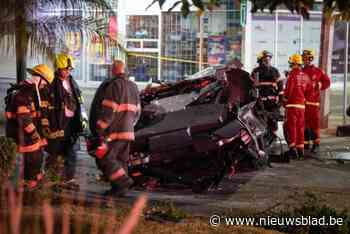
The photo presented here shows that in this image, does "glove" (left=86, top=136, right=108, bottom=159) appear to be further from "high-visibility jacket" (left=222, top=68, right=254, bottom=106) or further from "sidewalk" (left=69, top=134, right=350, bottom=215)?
"high-visibility jacket" (left=222, top=68, right=254, bottom=106)

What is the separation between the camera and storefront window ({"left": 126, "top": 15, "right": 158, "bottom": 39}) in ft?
69.8

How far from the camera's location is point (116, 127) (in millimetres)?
8148

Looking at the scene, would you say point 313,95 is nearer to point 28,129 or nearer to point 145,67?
point 28,129

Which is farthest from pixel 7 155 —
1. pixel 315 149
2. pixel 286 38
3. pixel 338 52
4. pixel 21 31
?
pixel 338 52

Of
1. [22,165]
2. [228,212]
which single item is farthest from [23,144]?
[228,212]

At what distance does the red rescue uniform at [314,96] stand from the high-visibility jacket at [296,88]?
0.34 meters

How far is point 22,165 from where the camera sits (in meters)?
8.78

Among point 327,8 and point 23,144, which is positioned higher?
point 327,8

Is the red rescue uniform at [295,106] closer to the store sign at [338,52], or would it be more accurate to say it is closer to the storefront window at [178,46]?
the store sign at [338,52]

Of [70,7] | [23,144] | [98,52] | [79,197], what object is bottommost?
[79,197]

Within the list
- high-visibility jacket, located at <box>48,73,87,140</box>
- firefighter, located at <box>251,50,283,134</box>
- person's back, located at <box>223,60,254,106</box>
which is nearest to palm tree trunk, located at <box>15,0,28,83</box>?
high-visibility jacket, located at <box>48,73,87,140</box>

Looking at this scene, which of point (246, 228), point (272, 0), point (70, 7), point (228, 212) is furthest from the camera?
point (70, 7)

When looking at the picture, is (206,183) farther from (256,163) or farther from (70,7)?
(70,7)

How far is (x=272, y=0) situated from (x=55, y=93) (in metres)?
Answer: 5.69
